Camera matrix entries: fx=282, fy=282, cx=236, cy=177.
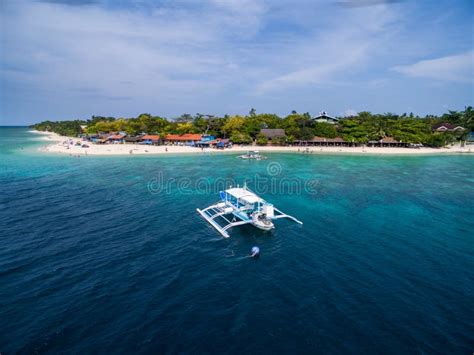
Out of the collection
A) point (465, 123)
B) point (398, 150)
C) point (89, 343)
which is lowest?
point (89, 343)

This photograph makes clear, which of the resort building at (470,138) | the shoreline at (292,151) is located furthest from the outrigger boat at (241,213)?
the resort building at (470,138)

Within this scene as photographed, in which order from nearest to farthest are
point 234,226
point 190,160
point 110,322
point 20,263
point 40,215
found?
point 110,322, point 20,263, point 234,226, point 40,215, point 190,160

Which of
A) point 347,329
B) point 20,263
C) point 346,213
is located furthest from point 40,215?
point 346,213

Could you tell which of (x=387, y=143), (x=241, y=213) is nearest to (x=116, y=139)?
(x=241, y=213)

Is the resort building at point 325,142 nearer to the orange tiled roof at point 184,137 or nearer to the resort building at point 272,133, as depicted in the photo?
the resort building at point 272,133

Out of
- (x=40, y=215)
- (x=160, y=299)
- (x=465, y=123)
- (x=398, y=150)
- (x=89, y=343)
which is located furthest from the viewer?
(x=465, y=123)

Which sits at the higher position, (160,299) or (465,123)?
(465,123)

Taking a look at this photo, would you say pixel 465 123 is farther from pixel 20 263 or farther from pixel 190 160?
pixel 20 263

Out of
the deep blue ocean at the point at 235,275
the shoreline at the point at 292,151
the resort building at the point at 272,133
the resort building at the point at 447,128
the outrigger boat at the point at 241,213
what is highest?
the resort building at the point at 447,128
